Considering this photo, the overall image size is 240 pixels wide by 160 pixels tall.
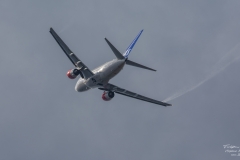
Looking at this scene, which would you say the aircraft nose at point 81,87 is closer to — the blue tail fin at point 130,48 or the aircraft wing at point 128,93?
the aircraft wing at point 128,93

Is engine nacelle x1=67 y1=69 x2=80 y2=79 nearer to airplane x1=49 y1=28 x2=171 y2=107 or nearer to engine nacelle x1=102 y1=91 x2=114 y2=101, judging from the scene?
airplane x1=49 y1=28 x2=171 y2=107

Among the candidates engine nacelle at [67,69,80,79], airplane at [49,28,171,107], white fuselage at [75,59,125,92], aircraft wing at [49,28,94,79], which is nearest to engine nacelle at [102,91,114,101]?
airplane at [49,28,171,107]

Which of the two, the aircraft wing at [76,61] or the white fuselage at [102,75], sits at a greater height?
the aircraft wing at [76,61]

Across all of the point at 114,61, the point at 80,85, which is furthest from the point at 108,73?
the point at 80,85

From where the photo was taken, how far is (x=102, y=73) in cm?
10781

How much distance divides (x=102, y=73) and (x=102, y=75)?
0.40 m

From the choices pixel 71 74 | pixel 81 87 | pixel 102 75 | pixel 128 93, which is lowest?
pixel 128 93

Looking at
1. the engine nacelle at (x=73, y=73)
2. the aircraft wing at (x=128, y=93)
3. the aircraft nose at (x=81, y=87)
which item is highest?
the engine nacelle at (x=73, y=73)

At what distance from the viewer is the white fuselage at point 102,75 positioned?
348 feet

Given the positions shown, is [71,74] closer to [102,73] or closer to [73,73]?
[73,73]

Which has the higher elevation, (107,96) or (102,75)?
(102,75)

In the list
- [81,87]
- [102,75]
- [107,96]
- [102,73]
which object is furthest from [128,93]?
[102,73]

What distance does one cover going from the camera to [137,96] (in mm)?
117562

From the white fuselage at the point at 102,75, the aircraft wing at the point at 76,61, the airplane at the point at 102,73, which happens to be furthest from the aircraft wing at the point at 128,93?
the aircraft wing at the point at 76,61
